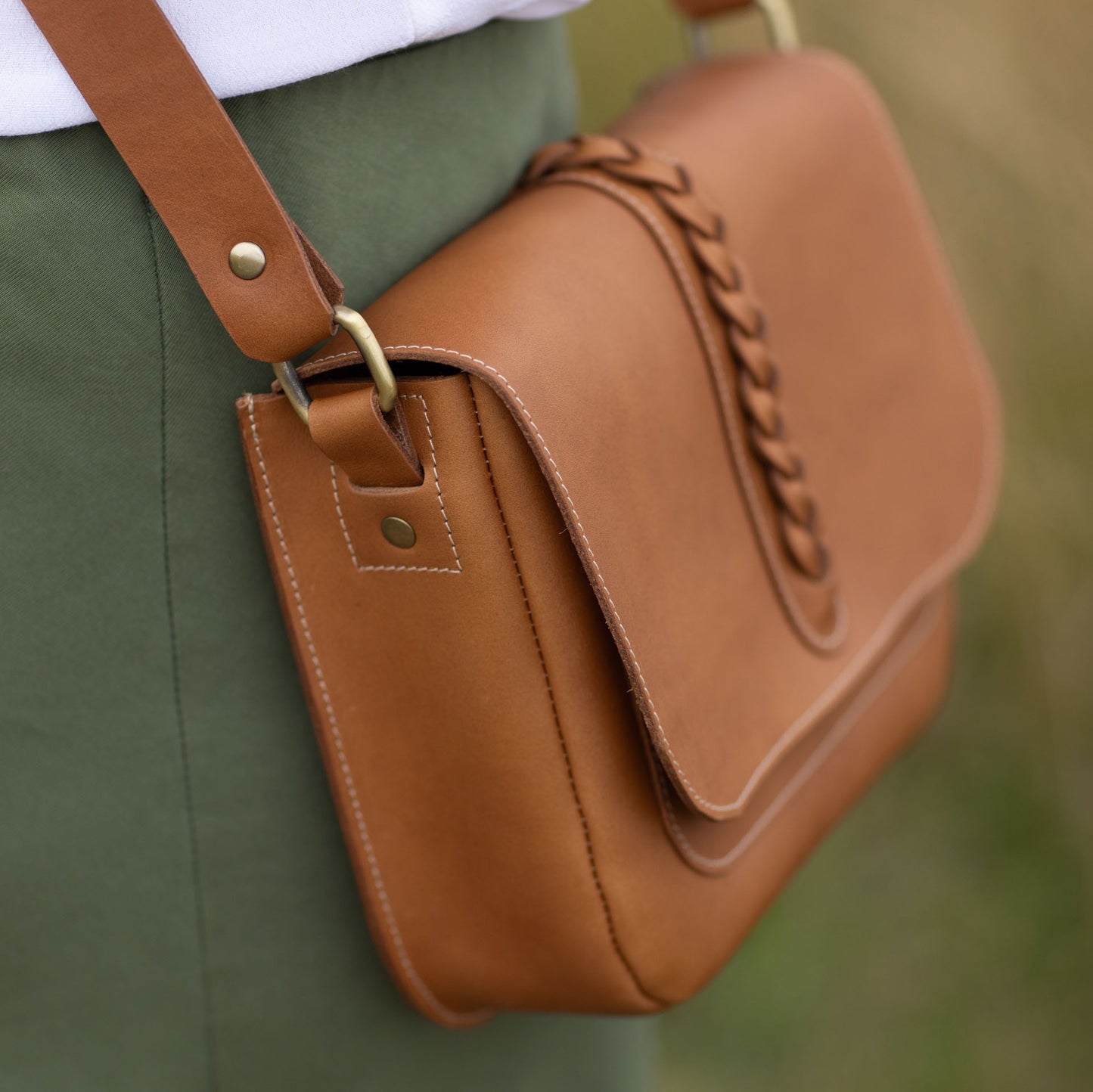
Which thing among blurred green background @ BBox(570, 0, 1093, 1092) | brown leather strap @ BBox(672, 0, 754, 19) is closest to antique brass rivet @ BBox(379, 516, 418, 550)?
brown leather strap @ BBox(672, 0, 754, 19)

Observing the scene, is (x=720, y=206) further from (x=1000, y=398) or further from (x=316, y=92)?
(x=1000, y=398)

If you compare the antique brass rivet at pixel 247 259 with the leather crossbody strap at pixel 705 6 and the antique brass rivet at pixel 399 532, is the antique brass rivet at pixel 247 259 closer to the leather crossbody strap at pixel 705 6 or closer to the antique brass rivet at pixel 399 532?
the antique brass rivet at pixel 399 532

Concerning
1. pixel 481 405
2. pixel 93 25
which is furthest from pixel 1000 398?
pixel 93 25

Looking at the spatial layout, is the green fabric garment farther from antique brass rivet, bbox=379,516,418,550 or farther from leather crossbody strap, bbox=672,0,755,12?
leather crossbody strap, bbox=672,0,755,12

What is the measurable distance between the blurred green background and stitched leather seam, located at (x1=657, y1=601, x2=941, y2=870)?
992 mm

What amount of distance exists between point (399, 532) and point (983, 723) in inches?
65.7

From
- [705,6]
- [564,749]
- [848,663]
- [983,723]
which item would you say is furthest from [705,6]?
[983,723]

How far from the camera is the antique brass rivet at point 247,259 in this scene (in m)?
0.54

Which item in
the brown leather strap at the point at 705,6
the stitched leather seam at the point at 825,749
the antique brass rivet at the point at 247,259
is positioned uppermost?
the antique brass rivet at the point at 247,259

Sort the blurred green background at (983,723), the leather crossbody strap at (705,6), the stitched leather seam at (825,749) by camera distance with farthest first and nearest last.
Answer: the blurred green background at (983,723) → the leather crossbody strap at (705,6) → the stitched leather seam at (825,749)

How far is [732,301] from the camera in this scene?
0.73m

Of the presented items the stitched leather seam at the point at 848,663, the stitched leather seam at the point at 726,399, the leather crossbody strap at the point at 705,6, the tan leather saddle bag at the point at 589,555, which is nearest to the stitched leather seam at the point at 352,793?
the tan leather saddle bag at the point at 589,555

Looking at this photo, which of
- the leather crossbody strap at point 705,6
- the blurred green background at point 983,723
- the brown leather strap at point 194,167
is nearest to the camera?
the brown leather strap at point 194,167

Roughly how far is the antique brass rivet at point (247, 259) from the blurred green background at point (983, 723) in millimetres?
1312
